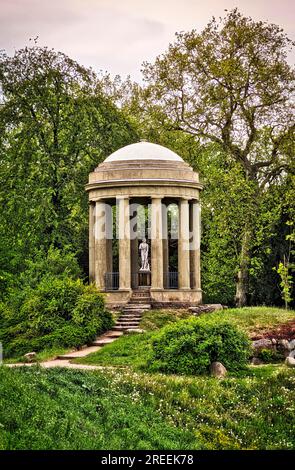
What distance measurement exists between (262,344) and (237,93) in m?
19.6

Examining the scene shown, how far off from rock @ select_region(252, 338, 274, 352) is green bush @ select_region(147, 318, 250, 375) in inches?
57.8

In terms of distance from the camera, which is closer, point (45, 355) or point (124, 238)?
point (45, 355)

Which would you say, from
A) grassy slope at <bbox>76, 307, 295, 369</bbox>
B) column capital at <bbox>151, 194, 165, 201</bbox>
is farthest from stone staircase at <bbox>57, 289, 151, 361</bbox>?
column capital at <bbox>151, 194, 165, 201</bbox>

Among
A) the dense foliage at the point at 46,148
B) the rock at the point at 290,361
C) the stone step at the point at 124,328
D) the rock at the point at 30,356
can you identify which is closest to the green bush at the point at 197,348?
the rock at the point at 290,361

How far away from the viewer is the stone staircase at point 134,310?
30500mm

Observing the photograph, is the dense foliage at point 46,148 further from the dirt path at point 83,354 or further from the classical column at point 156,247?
the dirt path at point 83,354

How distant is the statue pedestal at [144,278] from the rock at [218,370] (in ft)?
49.6

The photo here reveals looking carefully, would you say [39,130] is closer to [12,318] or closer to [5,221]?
[5,221]

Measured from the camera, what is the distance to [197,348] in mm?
21984

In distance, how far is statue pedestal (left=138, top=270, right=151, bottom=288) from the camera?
36.8 metres

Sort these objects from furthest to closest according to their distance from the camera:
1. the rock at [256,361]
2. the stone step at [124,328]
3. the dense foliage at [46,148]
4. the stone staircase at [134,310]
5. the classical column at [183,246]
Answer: the dense foliage at [46,148] < the classical column at [183,246] < the stone staircase at [134,310] < the stone step at [124,328] < the rock at [256,361]

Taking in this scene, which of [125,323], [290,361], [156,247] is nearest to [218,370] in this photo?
[290,361]

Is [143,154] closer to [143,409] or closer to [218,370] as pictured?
[218,370]
